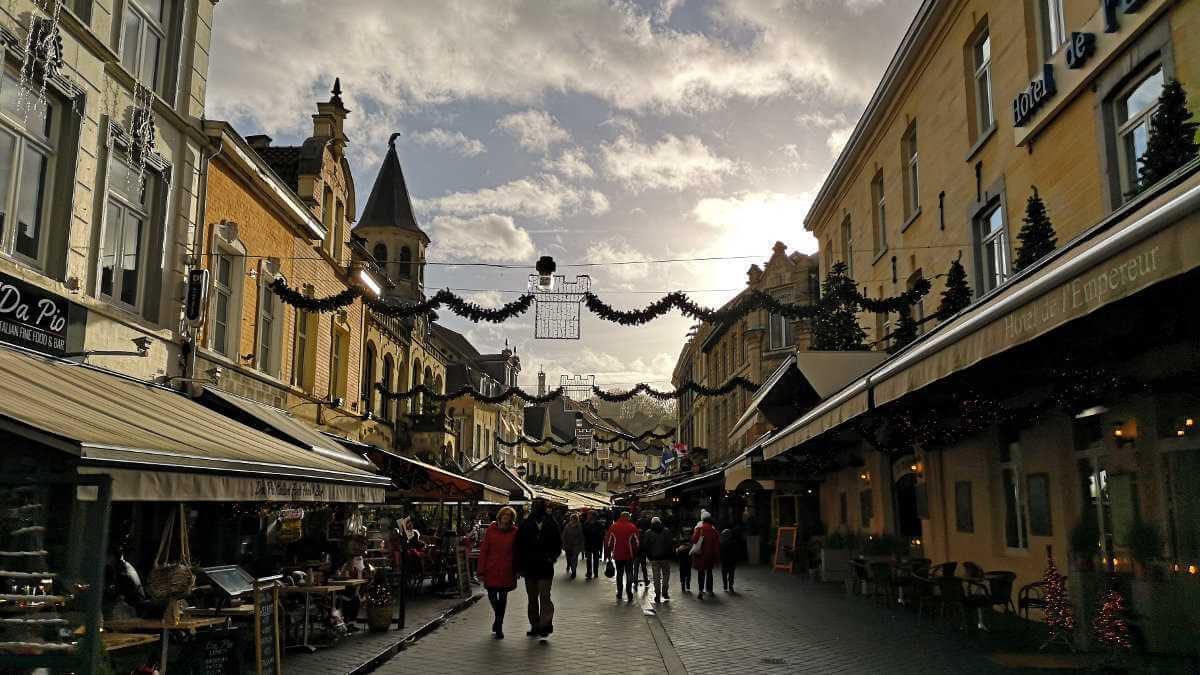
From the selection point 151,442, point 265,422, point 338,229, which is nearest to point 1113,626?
point 151,442

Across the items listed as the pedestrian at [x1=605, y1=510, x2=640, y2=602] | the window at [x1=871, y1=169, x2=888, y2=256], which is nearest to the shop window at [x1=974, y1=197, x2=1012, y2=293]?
the window at [x1=871, y1=169, x2=888, y2=256]

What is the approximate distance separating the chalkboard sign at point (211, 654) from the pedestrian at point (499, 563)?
4.73 metres

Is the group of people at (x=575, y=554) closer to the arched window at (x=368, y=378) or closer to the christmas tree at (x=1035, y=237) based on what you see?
the arched window at (x=368, y=378)

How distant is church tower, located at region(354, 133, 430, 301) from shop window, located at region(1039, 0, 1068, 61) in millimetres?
34696

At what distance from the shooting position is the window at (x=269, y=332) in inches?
687

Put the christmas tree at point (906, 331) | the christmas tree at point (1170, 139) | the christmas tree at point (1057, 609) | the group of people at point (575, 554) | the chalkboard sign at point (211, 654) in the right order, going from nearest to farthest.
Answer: the chalkboard sign at point (211, 654) → the christmas tree at point (1170, 139) → the christmas tree at point (1057, 609) → the group of people at point (575, 554) → the christmas tree at point (906, 331)

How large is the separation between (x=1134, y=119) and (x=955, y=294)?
14.3ft

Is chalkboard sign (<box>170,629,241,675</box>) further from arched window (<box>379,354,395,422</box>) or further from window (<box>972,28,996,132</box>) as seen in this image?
arched window (<box>379,354,395,422</box>)

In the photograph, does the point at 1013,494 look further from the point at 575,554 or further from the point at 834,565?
the point at 575,554

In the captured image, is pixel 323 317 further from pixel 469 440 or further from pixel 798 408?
pixel 469 440

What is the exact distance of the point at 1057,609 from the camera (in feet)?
31.2

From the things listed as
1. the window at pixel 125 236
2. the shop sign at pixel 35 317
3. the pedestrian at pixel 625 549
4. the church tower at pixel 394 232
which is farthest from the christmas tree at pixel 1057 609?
the church tower at pixel 394 232

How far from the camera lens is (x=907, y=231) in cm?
2038

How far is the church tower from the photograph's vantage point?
45875mm
